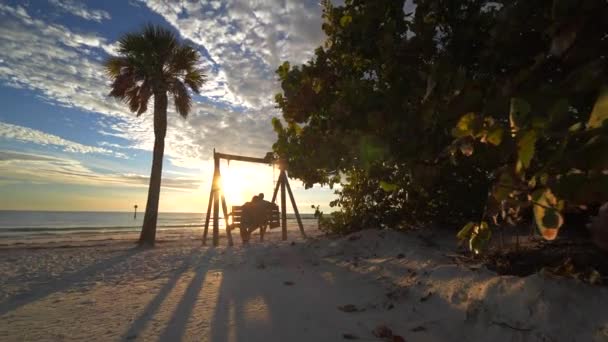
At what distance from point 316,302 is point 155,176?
32.5 feet

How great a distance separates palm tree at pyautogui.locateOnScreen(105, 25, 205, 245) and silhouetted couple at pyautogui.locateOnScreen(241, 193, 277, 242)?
11.1 feet

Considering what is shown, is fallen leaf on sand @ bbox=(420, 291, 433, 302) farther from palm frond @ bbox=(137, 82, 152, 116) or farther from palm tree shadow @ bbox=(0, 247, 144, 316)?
palm frond @ bbox=(137, 82, 152, 116)

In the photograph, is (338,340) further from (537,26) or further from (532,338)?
(537,26)

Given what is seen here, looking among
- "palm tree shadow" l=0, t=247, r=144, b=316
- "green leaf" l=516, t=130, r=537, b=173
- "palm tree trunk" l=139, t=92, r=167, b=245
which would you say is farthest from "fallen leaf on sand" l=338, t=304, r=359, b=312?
"palm tree trunk" l=139, t=92, r=167, b=245

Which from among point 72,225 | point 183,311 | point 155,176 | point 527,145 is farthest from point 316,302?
point 72,225

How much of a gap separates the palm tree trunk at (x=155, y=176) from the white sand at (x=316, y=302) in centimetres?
594

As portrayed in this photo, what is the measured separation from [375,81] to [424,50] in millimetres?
669

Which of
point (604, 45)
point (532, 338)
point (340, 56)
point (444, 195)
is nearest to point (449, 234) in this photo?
point (444, 195)

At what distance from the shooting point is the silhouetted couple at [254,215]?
37.1 ft

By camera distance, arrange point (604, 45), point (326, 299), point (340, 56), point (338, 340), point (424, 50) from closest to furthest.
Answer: point (604, 45), point (338, 340), point (424, 50), point (326, 299), point (340, 56)

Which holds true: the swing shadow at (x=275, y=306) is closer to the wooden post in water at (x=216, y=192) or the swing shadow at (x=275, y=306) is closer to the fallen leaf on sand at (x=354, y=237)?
the fallen leaf on sand at (x=354, y=237)

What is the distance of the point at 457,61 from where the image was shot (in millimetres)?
3285

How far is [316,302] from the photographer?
3.70 metres

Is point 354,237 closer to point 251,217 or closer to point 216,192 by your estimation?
point 251,217
